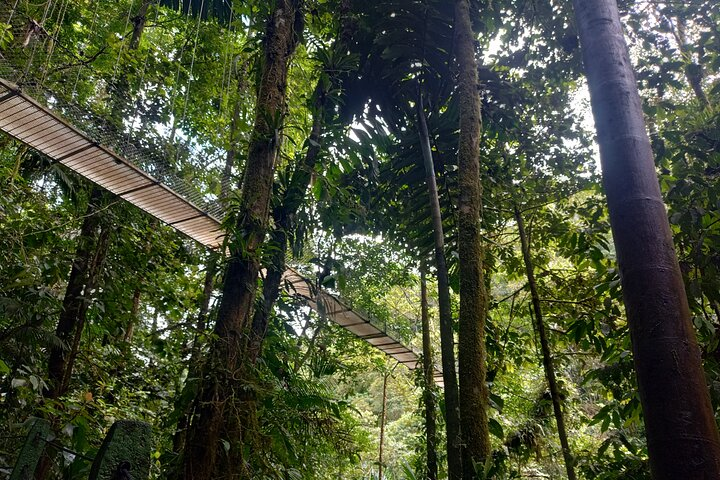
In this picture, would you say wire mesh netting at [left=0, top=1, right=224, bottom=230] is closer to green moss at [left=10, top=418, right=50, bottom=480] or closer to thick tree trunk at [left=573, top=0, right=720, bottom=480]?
green moss at [left=10, top=418, right=50, bottom=480]

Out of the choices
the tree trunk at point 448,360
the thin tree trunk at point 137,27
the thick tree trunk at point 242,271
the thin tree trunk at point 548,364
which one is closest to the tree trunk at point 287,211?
the thick tree trunk at point 242,271

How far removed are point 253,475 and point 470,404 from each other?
81cm

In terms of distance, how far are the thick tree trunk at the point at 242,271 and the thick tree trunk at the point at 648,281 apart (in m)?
1.40

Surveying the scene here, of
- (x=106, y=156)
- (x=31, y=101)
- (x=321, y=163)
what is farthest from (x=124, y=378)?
(x=321, y=163)

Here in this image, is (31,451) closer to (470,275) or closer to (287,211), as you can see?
(470,275)

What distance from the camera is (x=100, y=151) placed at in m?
3.21

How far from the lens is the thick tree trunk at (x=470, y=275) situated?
172cm

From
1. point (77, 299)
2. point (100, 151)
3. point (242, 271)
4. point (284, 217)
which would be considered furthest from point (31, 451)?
point (100, 151)

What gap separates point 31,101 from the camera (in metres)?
2.85

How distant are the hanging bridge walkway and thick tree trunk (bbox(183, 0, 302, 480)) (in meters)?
0.46

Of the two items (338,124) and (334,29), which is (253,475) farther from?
(334,29)

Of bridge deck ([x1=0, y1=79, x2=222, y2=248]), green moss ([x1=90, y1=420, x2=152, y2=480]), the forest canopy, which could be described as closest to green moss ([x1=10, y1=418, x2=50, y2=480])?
the forest canopy

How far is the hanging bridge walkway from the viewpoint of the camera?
2883mm

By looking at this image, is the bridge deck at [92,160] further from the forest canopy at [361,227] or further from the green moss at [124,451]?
the green moss at [124,451]
